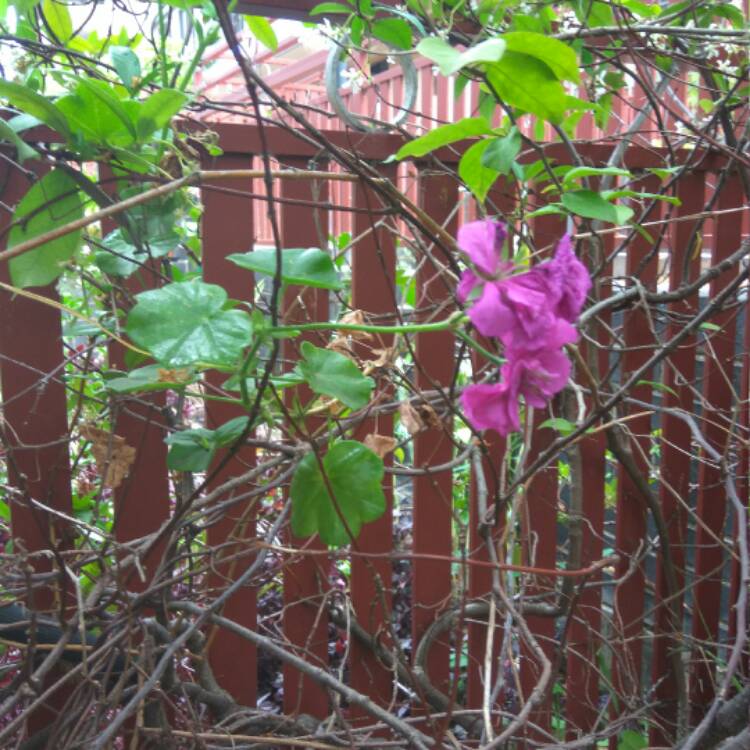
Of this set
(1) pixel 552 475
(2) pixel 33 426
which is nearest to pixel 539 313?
(2) pixel 33 426

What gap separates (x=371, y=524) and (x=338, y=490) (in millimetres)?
878

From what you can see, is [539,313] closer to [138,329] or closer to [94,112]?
[138,329]

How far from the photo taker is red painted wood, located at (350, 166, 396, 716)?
5.35 feet

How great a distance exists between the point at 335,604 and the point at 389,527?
26 cm

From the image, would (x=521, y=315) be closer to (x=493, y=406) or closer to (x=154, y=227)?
(x=493, y=406)

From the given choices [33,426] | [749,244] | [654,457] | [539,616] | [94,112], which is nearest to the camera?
[94,112]

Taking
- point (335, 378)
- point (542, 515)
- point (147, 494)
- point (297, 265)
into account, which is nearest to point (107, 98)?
point (297, 265)

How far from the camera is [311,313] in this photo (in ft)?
5.27

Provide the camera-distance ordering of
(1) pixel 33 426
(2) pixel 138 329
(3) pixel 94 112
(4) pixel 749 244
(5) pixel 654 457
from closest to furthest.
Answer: (2) pixel 138 329 < (3) pixel 94 112 < (4) pixel 749 244 < (1) pixel 33 426 < (5) pixel 654 457

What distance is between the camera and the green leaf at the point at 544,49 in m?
0.62

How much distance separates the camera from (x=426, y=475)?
1.37 meters

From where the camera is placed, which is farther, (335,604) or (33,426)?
(335,604)

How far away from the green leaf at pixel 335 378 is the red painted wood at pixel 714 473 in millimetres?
1492

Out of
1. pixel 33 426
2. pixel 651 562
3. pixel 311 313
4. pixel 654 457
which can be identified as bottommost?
pixel 651 562
